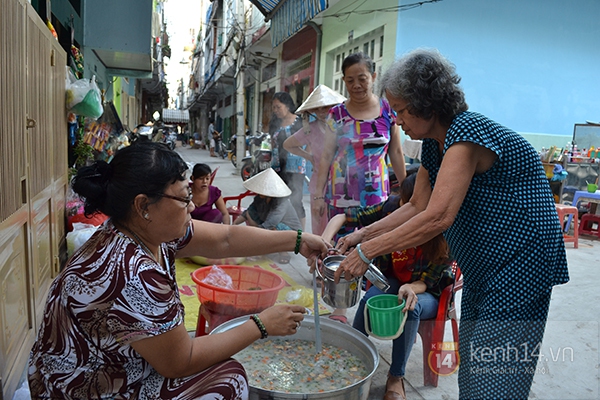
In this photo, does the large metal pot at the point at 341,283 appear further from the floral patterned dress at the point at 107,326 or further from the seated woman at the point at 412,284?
the floral patterned dress at the point at 107,326

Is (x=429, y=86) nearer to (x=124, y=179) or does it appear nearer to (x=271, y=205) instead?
(x=124, y=179)

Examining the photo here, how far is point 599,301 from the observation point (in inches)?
156

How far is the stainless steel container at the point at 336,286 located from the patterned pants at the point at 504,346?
1.75 feet

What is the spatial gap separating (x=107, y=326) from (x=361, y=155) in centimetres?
226

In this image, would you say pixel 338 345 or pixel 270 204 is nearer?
pixel 338 345

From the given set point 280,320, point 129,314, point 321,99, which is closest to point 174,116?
point 321,99

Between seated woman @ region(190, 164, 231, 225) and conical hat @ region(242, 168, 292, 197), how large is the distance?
386 millimetres

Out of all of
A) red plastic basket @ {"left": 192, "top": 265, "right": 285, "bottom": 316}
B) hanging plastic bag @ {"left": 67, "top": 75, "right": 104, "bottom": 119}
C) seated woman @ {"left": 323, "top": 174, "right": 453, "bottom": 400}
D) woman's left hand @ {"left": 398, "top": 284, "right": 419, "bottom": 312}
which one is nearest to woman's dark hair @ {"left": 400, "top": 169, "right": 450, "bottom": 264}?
seated woman @ {"left": 323, "top": 174, "right": 453, "bottom": 400}

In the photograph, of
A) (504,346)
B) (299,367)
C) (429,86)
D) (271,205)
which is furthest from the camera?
(271,205)

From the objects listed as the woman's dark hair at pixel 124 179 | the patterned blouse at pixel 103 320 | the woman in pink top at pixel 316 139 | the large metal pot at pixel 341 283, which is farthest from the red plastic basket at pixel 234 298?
the woman in pink top at pixel 316 139

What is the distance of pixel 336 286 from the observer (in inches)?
73.4

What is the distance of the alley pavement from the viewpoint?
2.48 m

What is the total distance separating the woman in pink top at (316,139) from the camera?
3.71 m

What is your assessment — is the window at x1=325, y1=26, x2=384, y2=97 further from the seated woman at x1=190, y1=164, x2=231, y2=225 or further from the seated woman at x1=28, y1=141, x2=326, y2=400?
the seated woman at x1=28, y1=141, x2=326, y2=400
